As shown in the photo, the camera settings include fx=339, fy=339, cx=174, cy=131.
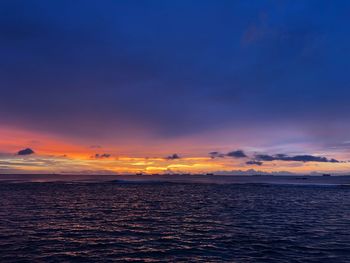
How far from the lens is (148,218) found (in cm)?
4319

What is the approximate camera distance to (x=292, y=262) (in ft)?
74.4

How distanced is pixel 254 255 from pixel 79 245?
45.0ft

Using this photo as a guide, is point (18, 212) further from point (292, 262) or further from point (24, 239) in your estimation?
point (292, 262)

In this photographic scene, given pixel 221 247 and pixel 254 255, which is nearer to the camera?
pixel 254 255

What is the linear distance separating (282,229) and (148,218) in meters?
16.6

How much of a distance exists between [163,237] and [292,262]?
12087mm

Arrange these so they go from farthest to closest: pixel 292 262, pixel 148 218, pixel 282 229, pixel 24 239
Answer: pixel 148 218, pixel 282 229, pixel 24 239, pixel 292 262

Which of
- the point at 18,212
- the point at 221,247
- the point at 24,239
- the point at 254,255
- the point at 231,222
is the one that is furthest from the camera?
the point at 18,212

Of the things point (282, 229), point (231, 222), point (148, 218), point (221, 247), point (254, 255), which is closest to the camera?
point (254, 255)

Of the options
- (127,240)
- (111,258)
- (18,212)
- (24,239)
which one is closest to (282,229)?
(127,240)

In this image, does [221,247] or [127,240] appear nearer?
[221,247]

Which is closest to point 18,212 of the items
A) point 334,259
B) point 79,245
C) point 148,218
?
point 148,218

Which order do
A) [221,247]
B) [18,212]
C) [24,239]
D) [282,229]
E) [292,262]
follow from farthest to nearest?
[18,212], [282,229], [24,239], [221,247], [292,262]

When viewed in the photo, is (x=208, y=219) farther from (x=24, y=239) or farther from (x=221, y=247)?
(x=24, y=239)
